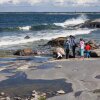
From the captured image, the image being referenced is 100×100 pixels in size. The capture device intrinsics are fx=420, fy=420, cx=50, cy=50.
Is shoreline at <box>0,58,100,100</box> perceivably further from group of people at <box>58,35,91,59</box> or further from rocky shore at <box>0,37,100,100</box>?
group of people at <box>58,35,91,59</box>

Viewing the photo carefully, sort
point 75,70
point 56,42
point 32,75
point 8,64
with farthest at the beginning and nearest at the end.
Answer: point 56,42
point 8,64
point 75,70
point 32,75

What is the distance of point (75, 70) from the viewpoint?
71.1 feet

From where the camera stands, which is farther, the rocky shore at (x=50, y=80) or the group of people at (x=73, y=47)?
the group of people at (x=73, y=47)

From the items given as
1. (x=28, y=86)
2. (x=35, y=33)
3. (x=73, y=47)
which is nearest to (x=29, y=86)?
(x=28, y=86)

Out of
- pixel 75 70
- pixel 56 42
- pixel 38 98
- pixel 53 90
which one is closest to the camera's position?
pixel 38 98

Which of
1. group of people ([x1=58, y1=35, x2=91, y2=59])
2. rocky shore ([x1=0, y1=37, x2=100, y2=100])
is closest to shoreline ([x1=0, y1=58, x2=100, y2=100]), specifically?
rocky shore ([x1=0, y1=37, x2=100, y2=100])

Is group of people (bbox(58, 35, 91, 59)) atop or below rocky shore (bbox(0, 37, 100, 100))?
atop

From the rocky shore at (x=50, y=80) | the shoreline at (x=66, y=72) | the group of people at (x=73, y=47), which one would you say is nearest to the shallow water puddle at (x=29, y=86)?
the rocky shore at (x=50, y=80)

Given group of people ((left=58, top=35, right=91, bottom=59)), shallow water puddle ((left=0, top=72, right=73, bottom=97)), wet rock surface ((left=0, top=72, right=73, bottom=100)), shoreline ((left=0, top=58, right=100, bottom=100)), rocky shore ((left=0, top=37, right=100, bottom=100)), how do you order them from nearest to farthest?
rocky shore ((left=0, top=37, right=100, bottom=100)), wet rock surface ((left=0, top=72, right=73, bottom=100)), shallow water puddle ((left=0, top=72, right=73, bottom=97)), shoreline ((left=0, top=58, right=100, bottom=100)), group of people ((left=58, top=35, right=91, bottom=59))

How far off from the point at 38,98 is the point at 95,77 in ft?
16.1

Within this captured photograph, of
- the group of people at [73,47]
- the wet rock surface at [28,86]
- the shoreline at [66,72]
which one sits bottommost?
the wet rock surface at [28,86]

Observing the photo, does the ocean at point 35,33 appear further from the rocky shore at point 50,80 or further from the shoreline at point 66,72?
the rocky shore at point 50,80

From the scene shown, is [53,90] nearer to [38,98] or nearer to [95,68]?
[38,98]

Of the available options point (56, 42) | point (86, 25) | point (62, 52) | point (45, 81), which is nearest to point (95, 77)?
point (45, 81)
